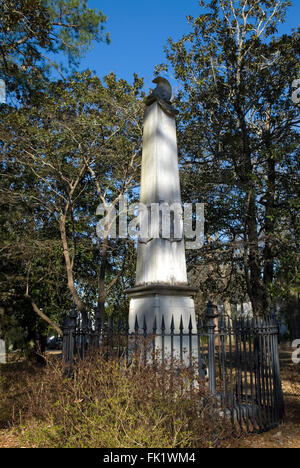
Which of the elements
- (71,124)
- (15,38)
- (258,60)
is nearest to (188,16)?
(258,60)

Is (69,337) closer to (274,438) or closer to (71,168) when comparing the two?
(274,438)

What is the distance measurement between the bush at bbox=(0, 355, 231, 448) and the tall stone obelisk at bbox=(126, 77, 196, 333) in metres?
1.36

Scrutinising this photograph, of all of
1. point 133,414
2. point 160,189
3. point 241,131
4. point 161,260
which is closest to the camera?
point 133,414

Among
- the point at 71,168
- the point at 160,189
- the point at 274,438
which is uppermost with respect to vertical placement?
the point at 71,168

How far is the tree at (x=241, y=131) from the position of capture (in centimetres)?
1168

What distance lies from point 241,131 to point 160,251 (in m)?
8.32

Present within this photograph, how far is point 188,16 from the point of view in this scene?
13.1m

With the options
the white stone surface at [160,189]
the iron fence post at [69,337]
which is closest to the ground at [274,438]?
the iron fence post at [69,337]

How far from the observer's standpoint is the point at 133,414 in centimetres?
378

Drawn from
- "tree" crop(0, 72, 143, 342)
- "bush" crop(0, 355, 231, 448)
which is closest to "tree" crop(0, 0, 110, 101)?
"tree" crop(0, 72, 143, 342)

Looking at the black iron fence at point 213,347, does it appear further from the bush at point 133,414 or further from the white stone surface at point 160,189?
the white stone surface at point 160,189

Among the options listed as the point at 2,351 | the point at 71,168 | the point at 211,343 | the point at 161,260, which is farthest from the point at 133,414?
the point at 2,351

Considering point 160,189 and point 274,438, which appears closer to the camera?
point 274,438

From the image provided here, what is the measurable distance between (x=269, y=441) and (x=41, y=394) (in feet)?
11.1
